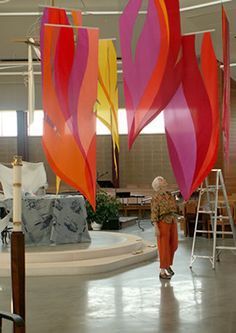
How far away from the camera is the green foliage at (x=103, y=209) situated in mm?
14461

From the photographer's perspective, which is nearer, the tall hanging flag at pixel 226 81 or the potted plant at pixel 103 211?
the tall hanging flag at pixel 226 81

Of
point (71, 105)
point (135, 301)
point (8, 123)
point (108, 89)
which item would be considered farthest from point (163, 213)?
point (8, 123)

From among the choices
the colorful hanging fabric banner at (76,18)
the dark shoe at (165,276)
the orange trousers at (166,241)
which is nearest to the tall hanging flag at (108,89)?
the colorful hanging fabric banner at (76,18)

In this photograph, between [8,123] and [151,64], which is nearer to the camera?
[151,64]

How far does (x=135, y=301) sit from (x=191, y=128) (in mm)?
5310

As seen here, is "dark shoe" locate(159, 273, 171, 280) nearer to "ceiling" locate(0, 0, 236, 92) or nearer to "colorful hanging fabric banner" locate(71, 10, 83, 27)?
"ceiling" locate(0, 0, 236, 92)

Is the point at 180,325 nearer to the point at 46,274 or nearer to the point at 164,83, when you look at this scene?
the point at 46,274

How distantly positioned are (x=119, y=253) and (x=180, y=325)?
4.58m

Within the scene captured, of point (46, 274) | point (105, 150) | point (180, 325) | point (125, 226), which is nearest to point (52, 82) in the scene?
point (180, 325)

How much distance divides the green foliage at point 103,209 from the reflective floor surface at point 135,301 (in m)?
4.61

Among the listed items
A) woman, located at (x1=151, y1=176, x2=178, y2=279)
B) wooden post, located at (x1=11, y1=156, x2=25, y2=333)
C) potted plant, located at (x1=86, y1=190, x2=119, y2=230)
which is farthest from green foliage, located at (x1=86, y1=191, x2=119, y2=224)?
wooden post, located at (x1=11, y1=156, x2=25, y2=333)

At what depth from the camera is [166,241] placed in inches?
339

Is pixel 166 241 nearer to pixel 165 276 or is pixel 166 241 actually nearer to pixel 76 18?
pixel 165 276

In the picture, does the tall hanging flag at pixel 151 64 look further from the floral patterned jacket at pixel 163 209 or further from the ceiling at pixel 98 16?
the ceiling at pixel 98 16
